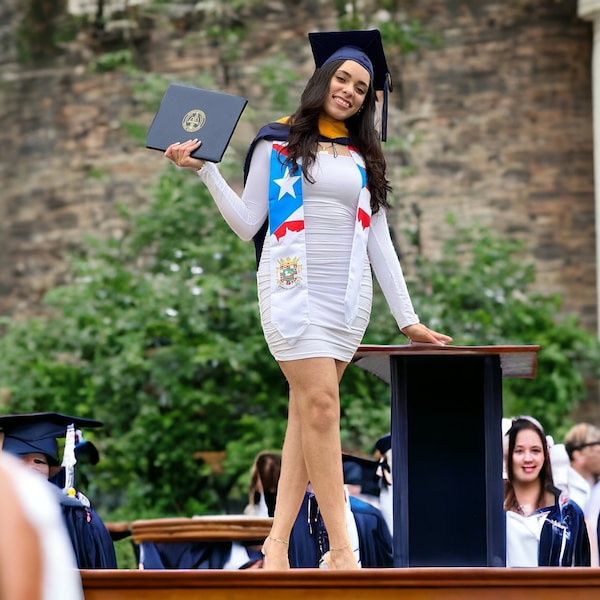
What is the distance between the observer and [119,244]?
1384cm

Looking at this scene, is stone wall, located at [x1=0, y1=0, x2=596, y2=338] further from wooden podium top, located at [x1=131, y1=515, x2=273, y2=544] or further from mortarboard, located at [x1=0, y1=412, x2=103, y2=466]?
mortarboard, located at [x1=0, y1=412, x2=103, y2=466]

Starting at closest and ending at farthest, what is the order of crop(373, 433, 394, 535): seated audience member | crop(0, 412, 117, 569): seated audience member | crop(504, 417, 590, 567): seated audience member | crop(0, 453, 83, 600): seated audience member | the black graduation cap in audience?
1. crop(0, 453, 83, 600): seated audience member
2. crop(504, 417, 590, 567): seated audience member
3. crop(0, 412, 117, 569): seated audience member
4. crop(373, 433, 394, 535): seated audience member
5. the black graduation cap in audience

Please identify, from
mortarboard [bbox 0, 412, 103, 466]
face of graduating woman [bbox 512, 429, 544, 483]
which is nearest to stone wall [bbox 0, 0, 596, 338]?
face of graduating woman [bbox 512, 429, 544, 483]

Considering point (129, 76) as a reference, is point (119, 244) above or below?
below

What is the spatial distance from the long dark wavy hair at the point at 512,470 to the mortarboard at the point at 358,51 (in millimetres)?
1861

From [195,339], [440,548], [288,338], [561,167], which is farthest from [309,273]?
[561,167]

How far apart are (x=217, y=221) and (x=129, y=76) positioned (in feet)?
11.9

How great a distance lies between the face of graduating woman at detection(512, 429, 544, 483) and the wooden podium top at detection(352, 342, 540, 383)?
36.3 inches

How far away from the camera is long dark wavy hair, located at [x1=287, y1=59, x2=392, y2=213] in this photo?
4441 mm

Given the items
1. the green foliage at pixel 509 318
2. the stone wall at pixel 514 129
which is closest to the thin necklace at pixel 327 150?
the green foliage at pixel 509 318

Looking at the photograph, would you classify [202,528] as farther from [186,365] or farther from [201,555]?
[186,365]

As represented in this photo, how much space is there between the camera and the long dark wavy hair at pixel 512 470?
18.9 ft

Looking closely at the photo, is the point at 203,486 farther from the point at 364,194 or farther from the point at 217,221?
the point at 364,194

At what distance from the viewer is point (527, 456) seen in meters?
5.91
